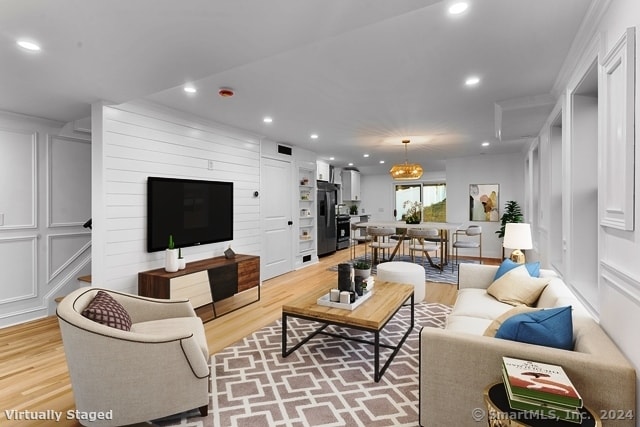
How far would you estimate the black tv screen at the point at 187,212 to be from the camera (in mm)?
3652

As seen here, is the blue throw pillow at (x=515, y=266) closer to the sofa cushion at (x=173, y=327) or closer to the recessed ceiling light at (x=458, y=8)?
the recessed ceiling light at (x=458, y=8)

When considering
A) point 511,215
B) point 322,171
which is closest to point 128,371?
point 322,171

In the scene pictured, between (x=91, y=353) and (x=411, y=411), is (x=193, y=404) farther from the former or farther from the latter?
(x=411, y=411)

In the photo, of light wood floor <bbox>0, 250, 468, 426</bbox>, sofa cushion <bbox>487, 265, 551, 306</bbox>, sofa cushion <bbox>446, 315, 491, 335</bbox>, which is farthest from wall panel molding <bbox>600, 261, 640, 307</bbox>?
light wood floor <bbox>0, 250, 468, 426</bbox>

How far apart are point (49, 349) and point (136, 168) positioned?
191 centimetres

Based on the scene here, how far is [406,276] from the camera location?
13.4 feet

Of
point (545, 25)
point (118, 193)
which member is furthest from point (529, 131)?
point (118, 193)

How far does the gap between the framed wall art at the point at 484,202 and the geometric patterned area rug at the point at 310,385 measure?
545cm

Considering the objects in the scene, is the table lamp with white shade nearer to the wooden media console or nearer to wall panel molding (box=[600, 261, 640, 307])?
wall panel molding (box=[600, 261, 640, 307])

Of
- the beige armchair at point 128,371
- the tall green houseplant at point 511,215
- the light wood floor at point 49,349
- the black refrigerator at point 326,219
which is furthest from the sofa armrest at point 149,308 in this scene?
the tall green houseplant at point 511,215

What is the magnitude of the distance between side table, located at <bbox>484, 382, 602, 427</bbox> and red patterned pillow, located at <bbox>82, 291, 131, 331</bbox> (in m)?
2.08

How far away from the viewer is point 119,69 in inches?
94.0

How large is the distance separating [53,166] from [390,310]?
172 inches

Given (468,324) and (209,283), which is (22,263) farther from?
(468,324)
